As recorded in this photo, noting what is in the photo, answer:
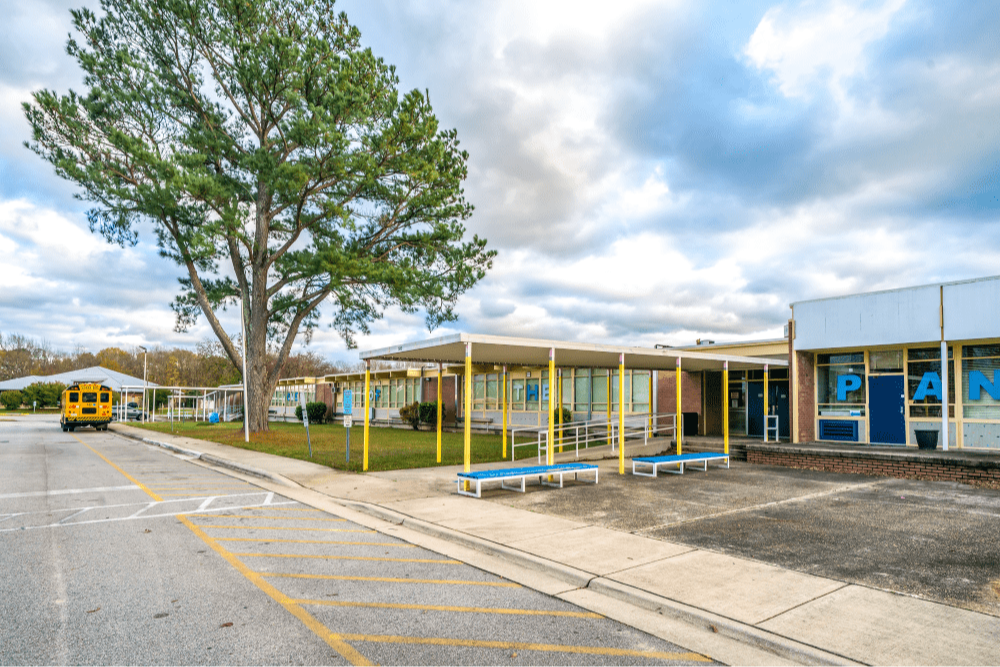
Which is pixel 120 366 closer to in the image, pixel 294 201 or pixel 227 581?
pixel 294 201

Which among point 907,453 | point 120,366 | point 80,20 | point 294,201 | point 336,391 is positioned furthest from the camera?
point 120,366

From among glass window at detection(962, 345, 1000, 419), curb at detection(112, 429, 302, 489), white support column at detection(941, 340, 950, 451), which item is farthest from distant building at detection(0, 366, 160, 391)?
glass window at detection(962, 345, 1000, 419)

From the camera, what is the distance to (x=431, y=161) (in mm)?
23750

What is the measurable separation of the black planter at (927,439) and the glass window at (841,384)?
298 cm

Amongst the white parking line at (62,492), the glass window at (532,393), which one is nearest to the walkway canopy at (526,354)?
the white parking line at (62,492)

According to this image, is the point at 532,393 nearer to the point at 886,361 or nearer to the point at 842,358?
the point at 842,358

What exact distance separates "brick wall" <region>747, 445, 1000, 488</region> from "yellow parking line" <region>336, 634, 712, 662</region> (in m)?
12.3

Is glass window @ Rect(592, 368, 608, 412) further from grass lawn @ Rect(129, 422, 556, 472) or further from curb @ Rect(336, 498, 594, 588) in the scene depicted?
curb @ Rect(336, 498, 594, 588)

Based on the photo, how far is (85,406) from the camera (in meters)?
35.8

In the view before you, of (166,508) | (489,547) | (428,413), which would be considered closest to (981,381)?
(489,547)

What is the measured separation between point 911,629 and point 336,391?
44.6 m

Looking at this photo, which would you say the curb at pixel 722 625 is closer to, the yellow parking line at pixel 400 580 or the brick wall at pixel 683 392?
the yellow parking line at pixel 400 580

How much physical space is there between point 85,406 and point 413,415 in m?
19.6

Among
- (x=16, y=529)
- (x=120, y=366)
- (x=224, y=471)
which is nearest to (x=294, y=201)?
(x=224, y=471)
